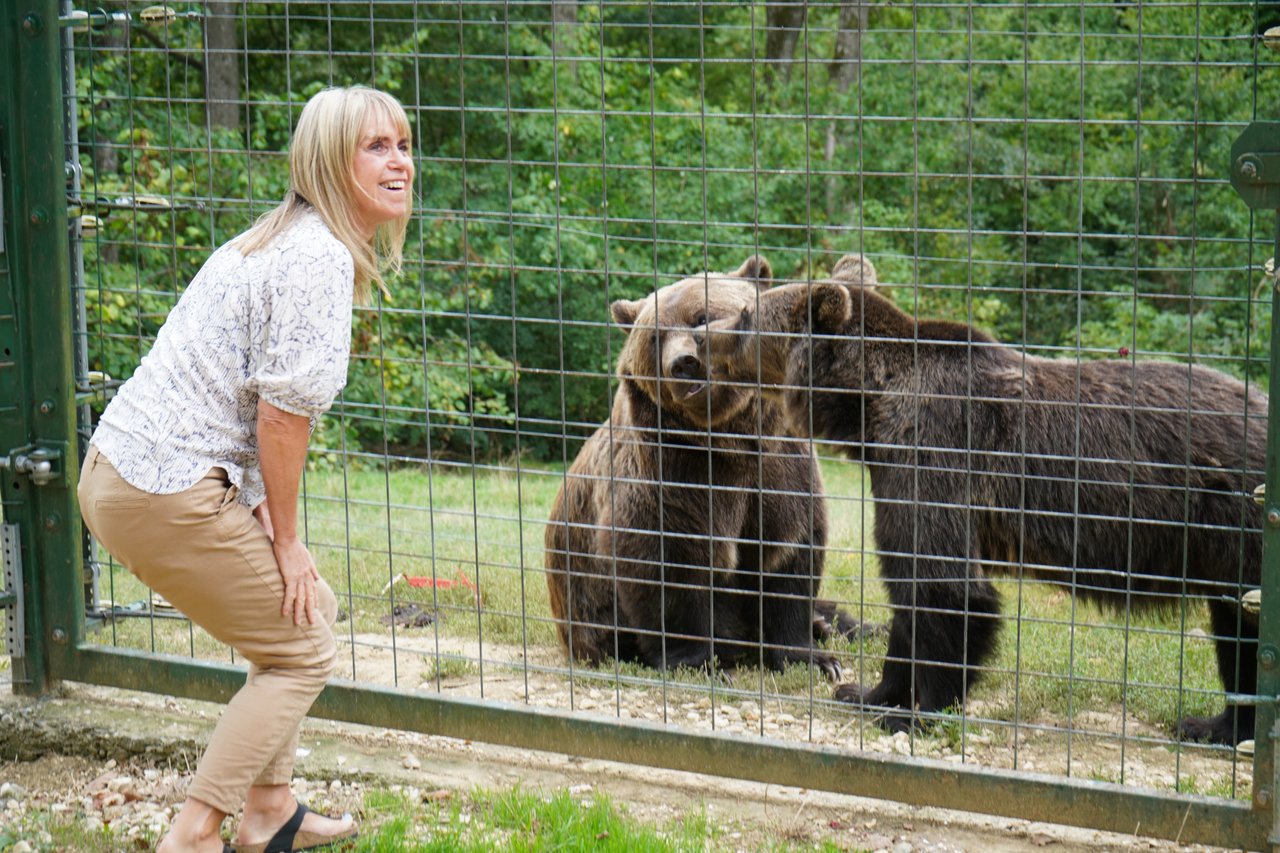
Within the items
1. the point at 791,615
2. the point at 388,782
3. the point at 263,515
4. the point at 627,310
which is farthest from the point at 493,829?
the point at 627,310

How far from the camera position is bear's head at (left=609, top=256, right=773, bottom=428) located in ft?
20.2

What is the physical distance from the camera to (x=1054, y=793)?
4.13 metres

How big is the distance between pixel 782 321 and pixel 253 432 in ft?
8.57

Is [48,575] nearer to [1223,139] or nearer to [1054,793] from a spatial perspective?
[1054,793]

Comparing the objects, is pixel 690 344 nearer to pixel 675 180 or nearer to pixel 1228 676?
pixel 1228 676

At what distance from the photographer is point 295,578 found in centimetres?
377

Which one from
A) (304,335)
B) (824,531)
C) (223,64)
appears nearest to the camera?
(304,335)

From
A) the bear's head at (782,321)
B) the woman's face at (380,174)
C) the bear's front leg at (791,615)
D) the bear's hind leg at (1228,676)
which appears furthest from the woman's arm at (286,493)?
the bear's hind leg at (1228,676)

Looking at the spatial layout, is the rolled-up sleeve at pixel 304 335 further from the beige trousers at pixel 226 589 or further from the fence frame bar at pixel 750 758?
the fence frame bar at pixel 750 758

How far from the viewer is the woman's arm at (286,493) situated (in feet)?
11.9

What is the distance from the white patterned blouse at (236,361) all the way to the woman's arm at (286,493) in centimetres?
5

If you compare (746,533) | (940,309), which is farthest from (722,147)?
(746,533)

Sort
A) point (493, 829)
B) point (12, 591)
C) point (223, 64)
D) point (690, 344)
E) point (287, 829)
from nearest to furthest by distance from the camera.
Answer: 1. point (287, 829)
2. point (493, 829)
3. point (12, 591)
4. point (690, 344)
5. point (223, 64)

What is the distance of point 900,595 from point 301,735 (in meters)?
2.28
